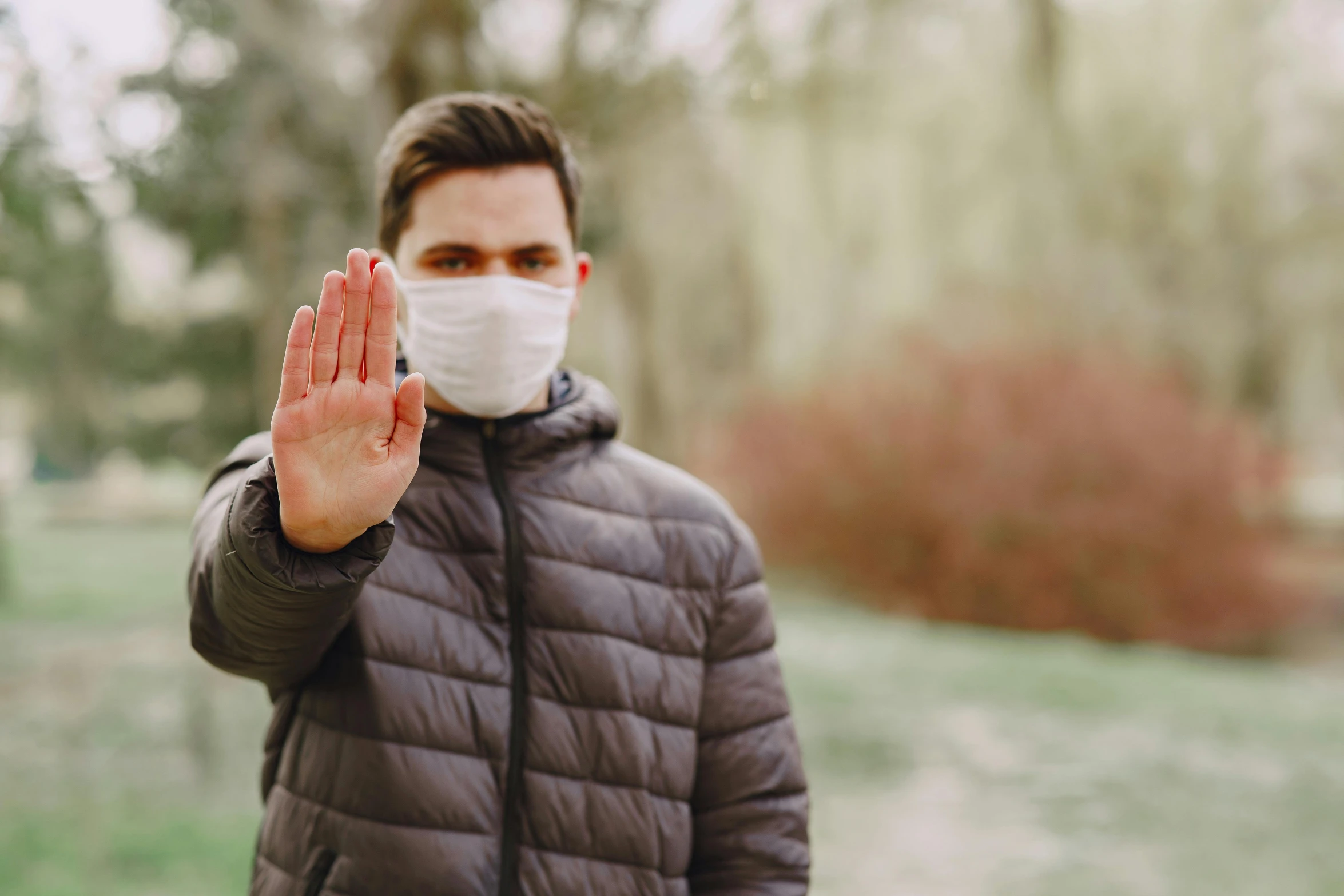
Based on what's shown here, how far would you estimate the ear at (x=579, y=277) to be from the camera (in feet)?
6.04

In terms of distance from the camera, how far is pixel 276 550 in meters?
1.27

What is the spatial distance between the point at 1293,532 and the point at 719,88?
46.3 ft

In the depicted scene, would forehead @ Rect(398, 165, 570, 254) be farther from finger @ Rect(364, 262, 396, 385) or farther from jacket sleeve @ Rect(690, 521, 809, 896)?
jacket sleeve @ Rect(690, 521, 809, 896)

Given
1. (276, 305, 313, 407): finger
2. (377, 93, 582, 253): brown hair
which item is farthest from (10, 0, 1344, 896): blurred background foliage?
(276, 305, 313, 407): finger

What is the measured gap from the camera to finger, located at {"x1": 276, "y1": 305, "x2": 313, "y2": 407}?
1.23 meters

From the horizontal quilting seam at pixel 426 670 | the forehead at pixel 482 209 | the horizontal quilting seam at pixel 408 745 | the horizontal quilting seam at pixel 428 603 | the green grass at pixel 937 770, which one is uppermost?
the forehead at pixel 482 209

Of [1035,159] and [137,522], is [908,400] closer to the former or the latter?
[1035,159]

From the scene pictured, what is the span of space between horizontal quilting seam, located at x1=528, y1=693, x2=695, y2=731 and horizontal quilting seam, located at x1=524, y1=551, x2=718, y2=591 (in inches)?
8.1

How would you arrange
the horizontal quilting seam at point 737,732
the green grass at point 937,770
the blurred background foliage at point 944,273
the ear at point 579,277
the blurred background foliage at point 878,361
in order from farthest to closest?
the blurred background foliage at point 944,273
the blurred background foliage at point 878,361
the green grass at point 937,770
the ear at point 579,277
the horizontal quilting seam at point 737,732

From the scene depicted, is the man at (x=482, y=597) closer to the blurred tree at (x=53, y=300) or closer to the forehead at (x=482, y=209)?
the forehead at (x=482, y=209)

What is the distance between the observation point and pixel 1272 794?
518 cm

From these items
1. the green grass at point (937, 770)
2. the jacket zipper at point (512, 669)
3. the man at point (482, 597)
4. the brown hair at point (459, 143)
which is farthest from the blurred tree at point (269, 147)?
the jacket zipper at point (512, 669)

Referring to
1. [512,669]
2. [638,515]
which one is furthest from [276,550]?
[638,515]

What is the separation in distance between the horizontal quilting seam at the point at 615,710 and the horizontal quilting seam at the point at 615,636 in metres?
0.10
